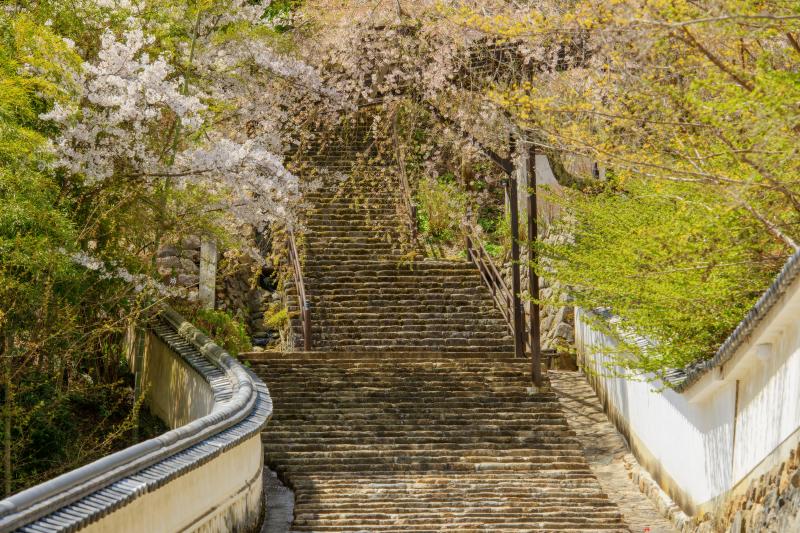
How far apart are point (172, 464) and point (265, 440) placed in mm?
6714

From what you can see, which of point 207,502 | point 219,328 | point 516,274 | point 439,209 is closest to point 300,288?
point 219,328

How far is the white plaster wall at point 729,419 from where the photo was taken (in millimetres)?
9250

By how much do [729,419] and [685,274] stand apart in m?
1.35

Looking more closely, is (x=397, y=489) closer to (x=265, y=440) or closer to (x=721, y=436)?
(x=265, y=440)

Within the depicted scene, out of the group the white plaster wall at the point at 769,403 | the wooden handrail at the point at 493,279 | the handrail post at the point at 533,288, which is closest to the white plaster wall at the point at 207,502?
the white plaster wall at the point at 769,403

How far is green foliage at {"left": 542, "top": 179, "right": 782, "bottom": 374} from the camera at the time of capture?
10.8m

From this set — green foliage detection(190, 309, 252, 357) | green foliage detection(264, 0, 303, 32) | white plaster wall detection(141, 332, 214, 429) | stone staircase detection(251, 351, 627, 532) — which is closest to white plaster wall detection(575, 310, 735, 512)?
stone staircase detection(251, 351, 627, 532)

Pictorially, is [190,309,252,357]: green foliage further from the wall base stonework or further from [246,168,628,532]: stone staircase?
the wall base stonework

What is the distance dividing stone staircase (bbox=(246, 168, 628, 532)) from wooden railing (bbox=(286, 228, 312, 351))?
0.27m

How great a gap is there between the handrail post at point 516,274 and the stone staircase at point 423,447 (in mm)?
322

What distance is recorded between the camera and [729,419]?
11.1 meters

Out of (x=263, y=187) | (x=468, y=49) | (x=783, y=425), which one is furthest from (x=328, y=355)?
(x=783, y=425)

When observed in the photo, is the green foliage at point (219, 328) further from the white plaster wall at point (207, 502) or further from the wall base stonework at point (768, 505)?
the wall base stonework at point (768, 505)

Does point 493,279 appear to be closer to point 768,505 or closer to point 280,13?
point 280,13
